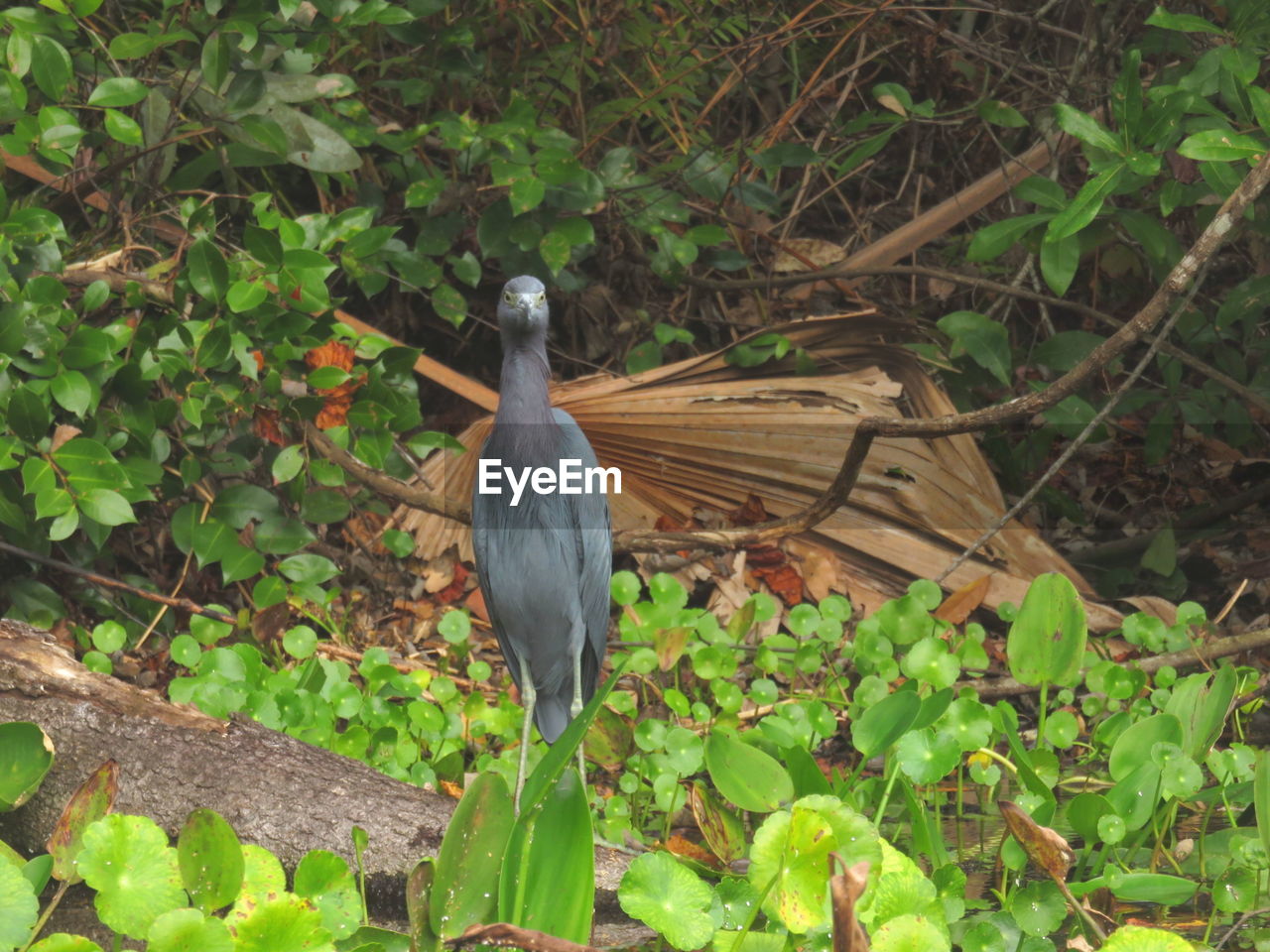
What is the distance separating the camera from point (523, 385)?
118 inches

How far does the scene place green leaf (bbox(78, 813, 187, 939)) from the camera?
181 cm

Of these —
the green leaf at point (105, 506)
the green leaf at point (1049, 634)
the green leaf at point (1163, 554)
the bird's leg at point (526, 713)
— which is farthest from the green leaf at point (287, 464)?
the green leaf at point (1163, 554)

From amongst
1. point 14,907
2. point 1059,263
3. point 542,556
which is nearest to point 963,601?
point 1059,263

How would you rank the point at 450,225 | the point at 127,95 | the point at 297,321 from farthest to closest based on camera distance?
the point at 450,225 → the point at 297,321 → the point at 127,95

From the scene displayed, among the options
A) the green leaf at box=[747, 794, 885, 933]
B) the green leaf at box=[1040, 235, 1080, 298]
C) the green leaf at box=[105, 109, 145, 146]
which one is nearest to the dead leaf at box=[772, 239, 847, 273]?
the green leaf at box=[1040, 235, 1080, 298]

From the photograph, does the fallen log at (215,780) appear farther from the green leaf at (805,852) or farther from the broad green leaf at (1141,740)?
the broad green leaf at (1141,740)

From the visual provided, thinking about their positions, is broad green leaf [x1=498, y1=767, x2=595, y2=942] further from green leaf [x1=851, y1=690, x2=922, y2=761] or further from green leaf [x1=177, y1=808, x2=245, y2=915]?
green leaf [x1=851, y1=690, x2=922, y2=761]

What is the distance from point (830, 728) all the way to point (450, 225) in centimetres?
243

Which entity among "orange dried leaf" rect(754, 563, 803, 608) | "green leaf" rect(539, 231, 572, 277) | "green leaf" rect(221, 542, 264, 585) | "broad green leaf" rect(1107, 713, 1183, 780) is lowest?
"orange dried leaf" rect(754, 563, 803, 608)

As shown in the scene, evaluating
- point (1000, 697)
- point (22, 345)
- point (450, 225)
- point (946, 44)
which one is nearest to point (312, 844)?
point (22, 345)

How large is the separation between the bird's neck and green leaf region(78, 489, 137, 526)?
2.92 ft

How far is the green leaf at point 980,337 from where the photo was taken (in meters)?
4.27

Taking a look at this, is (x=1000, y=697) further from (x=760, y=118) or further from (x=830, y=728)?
(x=760, y=118)

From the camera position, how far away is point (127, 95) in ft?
9.84
